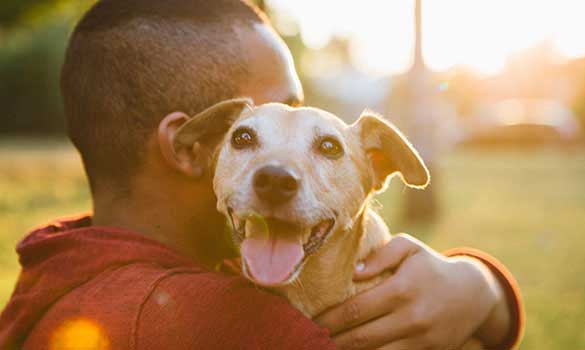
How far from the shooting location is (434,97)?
35.4ft

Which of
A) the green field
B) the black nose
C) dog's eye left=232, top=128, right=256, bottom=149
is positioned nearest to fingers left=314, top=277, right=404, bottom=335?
the black nose

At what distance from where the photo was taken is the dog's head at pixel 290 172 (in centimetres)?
251

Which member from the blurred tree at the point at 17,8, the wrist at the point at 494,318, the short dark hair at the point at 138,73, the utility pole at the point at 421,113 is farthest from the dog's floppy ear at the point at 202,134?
the utility pole at the point at 421,113

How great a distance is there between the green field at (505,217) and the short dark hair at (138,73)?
3.84 m

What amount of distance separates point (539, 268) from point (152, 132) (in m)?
6.43

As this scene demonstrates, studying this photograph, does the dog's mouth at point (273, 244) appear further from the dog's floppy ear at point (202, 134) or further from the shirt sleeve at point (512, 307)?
the shirt sleeve at point (512, 307)

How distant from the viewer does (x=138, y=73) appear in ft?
9.59

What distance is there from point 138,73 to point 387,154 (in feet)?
4.31

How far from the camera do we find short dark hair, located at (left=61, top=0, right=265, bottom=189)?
115 inches

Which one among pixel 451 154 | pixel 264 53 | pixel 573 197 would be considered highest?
pixel 264 53

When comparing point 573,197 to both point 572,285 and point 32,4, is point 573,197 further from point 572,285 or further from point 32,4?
point 32,4

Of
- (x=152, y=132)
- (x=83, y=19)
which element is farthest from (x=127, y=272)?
(x=83, y=19)

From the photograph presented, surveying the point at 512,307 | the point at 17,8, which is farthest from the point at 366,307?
the point at 17,8

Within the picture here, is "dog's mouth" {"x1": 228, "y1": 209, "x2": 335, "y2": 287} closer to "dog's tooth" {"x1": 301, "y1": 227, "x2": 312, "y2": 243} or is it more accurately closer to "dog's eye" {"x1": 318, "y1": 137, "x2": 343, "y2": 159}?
"dog's tooth" {"x1": 301, "y1": 227, "x2": 312, "y2": 243}
